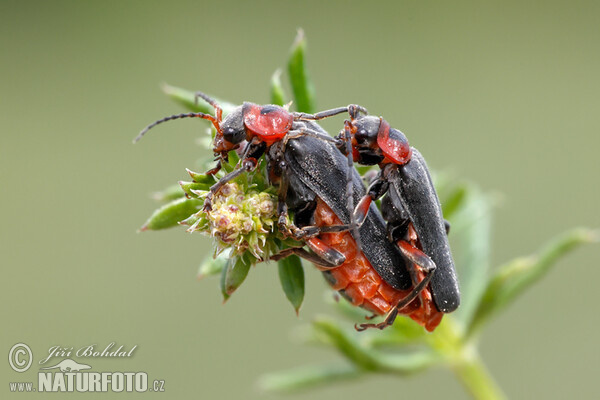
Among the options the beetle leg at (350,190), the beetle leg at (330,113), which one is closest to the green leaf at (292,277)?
the beetle leg at (350,190)

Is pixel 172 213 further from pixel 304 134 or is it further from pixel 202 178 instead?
pixel 304 134

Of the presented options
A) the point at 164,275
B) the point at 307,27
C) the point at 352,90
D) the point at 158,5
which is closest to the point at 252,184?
the point at 164,275

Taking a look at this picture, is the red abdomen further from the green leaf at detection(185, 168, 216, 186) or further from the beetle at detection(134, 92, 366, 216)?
the green leaf at detection(185, 168, 216, 186)

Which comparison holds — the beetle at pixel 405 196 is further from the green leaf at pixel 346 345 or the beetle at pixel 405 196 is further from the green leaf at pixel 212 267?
the green leaf at pixel 212 267

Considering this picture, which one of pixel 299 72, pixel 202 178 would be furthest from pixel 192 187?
pixel 299 72

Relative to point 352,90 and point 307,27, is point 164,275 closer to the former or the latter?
point 352,90

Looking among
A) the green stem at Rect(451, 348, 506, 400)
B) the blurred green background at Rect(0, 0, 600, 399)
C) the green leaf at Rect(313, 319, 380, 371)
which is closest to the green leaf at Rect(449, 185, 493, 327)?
→ the green stem at Rect(451, 348, 506, 400)
